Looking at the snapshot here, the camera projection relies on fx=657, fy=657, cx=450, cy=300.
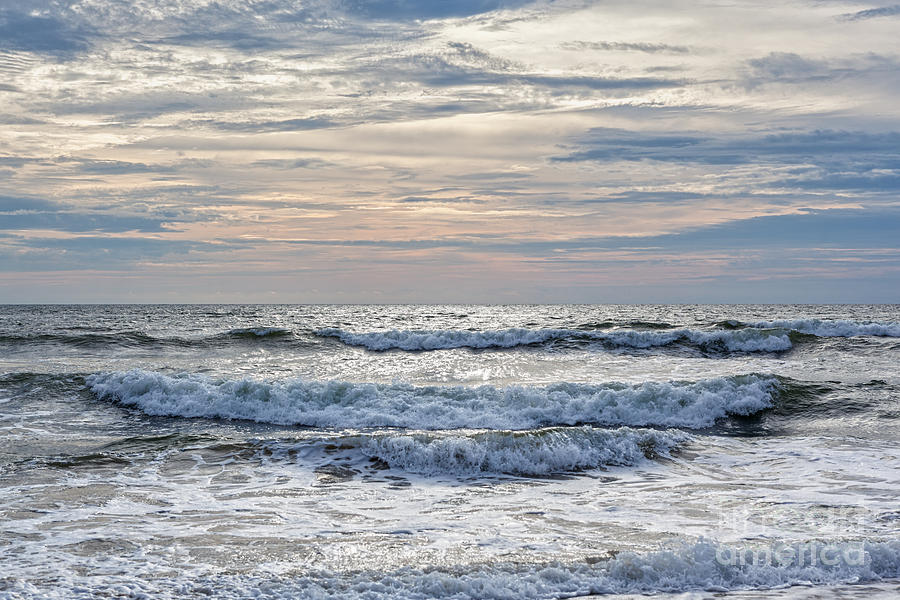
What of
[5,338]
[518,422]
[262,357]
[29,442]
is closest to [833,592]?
[518,422]

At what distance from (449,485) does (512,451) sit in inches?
62.2

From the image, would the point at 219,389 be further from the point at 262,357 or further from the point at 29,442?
the point at 262,357

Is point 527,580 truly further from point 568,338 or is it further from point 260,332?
point 260,332

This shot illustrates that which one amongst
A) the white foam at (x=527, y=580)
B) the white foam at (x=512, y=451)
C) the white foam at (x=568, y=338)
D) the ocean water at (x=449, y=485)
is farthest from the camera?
the white foam at (x=568, y=338)

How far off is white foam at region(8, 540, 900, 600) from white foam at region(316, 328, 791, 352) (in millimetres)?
23343

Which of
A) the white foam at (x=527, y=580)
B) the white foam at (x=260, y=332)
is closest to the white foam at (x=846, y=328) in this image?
the white foam at (x=260, y=332)

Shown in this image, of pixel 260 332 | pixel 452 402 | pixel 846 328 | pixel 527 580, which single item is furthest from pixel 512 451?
pixel 846 328

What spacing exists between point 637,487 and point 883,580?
3.58 m

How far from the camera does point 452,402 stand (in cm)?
1608

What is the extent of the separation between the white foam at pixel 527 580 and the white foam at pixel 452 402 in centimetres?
829

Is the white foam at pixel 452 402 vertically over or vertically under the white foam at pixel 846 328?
over

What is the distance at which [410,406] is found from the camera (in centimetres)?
1573

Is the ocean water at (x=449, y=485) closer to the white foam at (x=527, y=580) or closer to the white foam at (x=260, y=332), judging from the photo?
the white foam at (x=527, y=580)

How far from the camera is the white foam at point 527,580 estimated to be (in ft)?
19.0
